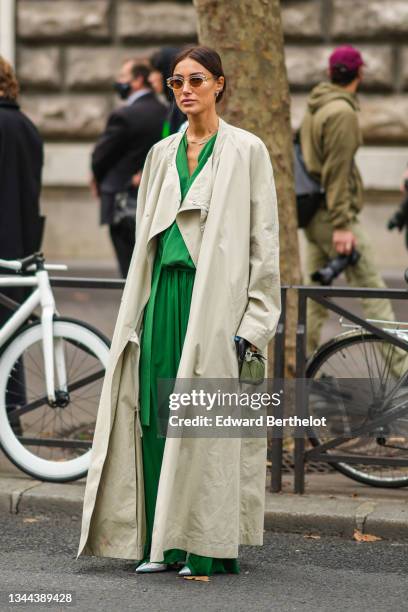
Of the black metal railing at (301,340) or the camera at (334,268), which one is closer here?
the black metal railing at (301,340)

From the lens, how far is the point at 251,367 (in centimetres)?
475

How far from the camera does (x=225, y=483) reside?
15.6 feet

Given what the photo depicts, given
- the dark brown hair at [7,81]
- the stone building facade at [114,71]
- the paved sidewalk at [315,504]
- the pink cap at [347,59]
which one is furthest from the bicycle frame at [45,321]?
the stone building facade at [114,71]

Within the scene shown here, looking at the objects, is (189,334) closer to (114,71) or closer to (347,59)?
(347,59)

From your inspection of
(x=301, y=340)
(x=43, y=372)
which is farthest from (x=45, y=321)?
(x=301, y=340)

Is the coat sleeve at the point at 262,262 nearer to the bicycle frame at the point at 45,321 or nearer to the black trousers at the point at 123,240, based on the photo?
the bicycle frame at the point at 45,321

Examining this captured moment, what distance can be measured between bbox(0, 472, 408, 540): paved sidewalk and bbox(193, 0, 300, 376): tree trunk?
0.75 meters

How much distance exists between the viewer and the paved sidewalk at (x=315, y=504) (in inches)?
222

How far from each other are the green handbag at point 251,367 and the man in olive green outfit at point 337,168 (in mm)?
2707


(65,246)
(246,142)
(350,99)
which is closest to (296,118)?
(65,246)

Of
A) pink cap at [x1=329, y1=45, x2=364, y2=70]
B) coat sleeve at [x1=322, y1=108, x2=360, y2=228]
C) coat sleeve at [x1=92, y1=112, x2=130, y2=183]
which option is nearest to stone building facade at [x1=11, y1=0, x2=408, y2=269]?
coat sleeve at [x1=92, y1=112, x2=130, y2=183]

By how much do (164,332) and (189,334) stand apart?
6.9 inches

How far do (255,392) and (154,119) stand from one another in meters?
4.38

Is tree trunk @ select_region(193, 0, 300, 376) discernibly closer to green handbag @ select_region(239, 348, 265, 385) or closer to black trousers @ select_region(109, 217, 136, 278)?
green handbag @ select_region(239, 348, 265, 385)
